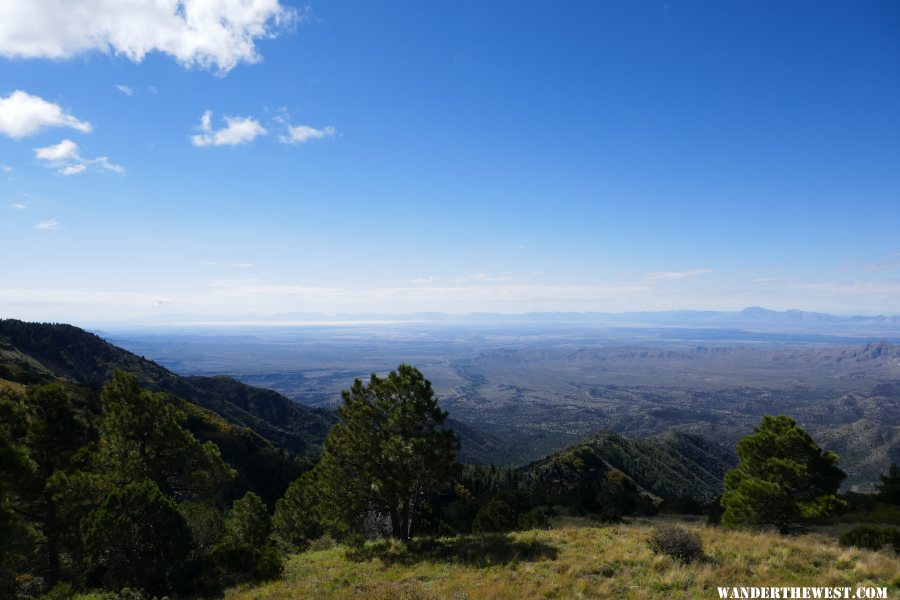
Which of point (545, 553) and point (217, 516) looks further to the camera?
point (217, 516)

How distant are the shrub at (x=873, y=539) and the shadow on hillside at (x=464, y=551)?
14660 mm

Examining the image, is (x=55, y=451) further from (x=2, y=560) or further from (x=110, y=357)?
(x=110, y=357)

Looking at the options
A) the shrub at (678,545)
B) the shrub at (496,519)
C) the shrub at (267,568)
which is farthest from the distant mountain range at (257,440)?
the shrub at (678,545)

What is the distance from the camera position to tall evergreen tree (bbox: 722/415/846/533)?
26406 mm

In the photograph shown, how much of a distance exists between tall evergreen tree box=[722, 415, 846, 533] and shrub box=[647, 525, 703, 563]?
1498cm

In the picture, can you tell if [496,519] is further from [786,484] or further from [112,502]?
[112,502]

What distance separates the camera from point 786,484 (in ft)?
88.4

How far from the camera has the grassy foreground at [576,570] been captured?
13.2m

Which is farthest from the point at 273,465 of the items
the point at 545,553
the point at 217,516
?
the point at 545,553

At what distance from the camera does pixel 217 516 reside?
24.6m

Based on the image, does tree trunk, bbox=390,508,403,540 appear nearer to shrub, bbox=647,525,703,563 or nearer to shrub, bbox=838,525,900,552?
shrub, bbox=647,525,703,563

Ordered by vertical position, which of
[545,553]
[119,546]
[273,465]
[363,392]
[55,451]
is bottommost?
[273,465]

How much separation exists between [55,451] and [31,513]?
9.04 feet

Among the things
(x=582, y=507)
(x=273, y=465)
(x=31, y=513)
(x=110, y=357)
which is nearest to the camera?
(x=31, y=513)
